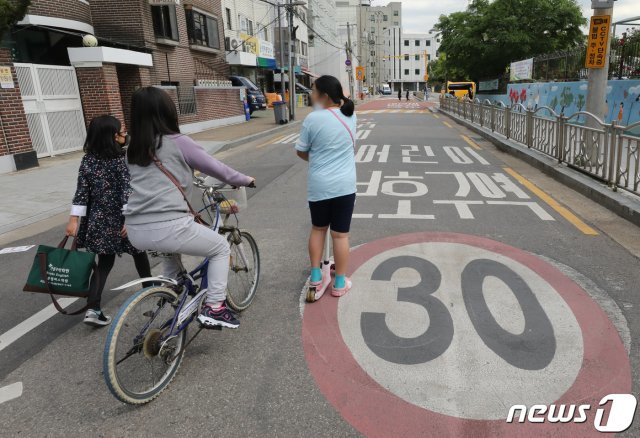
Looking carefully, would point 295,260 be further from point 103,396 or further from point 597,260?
point 597,260

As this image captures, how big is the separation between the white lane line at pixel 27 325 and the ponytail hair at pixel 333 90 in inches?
118

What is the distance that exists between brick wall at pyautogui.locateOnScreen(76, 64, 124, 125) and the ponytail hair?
1218 cm

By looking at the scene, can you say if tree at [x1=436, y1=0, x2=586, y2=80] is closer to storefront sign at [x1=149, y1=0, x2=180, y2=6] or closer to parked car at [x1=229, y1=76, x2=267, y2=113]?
parked car at [x1=229, y1=76, x2=267, y2=113]

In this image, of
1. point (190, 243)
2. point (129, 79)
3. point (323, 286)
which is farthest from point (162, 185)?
point (129, 79)

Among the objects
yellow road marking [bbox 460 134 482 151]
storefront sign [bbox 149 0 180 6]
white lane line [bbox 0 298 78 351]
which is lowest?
white lane line [bbox 0 298 78 351]

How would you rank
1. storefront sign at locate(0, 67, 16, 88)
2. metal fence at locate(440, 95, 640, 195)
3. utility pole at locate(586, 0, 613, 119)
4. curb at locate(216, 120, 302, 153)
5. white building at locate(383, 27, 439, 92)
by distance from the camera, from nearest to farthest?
metal fence at locate(440, 95, 640, 195), utility pole at locate(586, 0, 613, 119), storefront sign at locate(0, 67, 16, 88), curb at locate(216, 120, 302, 153), white building at locate(383, 27, 439, 92)

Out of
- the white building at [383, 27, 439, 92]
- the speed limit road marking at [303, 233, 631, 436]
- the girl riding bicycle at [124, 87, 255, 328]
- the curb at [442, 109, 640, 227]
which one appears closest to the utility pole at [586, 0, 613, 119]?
the curb at [442, 109, 640, 227]

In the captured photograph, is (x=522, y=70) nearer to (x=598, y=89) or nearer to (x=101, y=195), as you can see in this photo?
(x=598, y=89)

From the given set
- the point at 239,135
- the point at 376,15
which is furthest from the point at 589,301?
the point at 376,15

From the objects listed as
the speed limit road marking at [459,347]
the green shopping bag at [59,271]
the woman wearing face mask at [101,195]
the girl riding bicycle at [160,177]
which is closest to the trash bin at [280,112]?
the speed limit road marking at [459,347]

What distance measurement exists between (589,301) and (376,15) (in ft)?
411

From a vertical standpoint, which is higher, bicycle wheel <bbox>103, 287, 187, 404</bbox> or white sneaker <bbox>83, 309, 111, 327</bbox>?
bicycle wheel <bbox>103, 287, 187, 404</bbox>

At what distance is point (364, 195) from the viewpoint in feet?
25.2

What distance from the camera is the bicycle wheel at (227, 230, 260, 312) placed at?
12.2 ft
